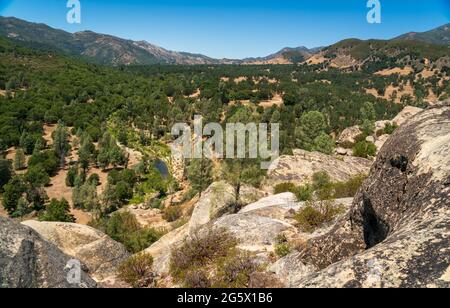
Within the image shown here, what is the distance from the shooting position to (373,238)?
953 centimetres

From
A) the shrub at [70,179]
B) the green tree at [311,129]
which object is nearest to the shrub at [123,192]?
the shrub at [70,179]

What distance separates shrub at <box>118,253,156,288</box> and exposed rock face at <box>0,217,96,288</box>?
538 centimetres

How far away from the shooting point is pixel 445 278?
15.9 feet

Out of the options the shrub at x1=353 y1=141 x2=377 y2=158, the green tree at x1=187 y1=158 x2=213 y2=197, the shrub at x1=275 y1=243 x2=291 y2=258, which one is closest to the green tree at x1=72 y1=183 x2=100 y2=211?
the green tree at x1=187 y1=158 x2=213 y2=197

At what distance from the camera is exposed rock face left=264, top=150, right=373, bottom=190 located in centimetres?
3891

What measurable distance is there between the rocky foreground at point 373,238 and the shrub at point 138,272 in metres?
0.43

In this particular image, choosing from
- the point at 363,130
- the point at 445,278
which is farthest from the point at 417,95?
the point at 445,278

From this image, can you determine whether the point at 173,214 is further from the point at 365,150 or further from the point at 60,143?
the point at 60,143

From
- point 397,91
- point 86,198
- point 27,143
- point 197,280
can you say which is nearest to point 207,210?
point 197,280

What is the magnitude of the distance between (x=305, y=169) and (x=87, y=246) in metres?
26.2

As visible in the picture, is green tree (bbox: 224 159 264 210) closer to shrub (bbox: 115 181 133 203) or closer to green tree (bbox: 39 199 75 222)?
green tree (bbox: 39 199 75 222)

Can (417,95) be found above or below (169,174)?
above
